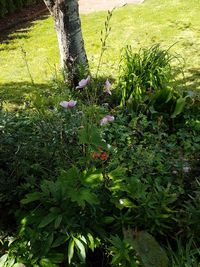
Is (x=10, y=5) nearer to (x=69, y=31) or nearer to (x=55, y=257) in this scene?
(x=69, y=31)

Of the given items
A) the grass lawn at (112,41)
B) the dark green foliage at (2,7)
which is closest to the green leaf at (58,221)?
the grass lawn at (112,41)

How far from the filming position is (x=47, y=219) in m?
2.60

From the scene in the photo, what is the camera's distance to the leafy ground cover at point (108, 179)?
2.62 meters

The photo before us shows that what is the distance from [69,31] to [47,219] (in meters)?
3.45

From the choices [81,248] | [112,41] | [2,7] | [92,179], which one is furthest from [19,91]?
[2,7]

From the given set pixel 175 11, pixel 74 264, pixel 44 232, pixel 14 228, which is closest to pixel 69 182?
pixel 44 232

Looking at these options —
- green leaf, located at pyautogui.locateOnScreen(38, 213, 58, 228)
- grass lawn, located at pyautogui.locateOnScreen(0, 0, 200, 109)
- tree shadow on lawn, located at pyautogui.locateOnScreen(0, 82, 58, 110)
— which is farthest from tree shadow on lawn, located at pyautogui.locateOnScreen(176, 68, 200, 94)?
green leaf, located at pyautogui.locateOnScreen(38, 213, 58, 228)

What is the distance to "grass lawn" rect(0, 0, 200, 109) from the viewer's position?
6546mm

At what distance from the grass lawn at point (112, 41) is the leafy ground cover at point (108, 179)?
149 cm

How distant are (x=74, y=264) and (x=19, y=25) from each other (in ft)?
27.1

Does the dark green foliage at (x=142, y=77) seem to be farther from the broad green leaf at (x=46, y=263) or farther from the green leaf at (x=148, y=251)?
the broad green leaf at (x=46, y=263)

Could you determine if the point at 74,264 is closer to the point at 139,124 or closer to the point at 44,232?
the point at 44,232

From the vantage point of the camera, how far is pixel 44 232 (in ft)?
8.72

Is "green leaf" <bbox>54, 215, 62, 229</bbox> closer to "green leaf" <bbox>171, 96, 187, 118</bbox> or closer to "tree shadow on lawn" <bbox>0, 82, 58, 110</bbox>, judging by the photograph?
"green leaf" <bbox>171, 96, 187, 118</bbox>
